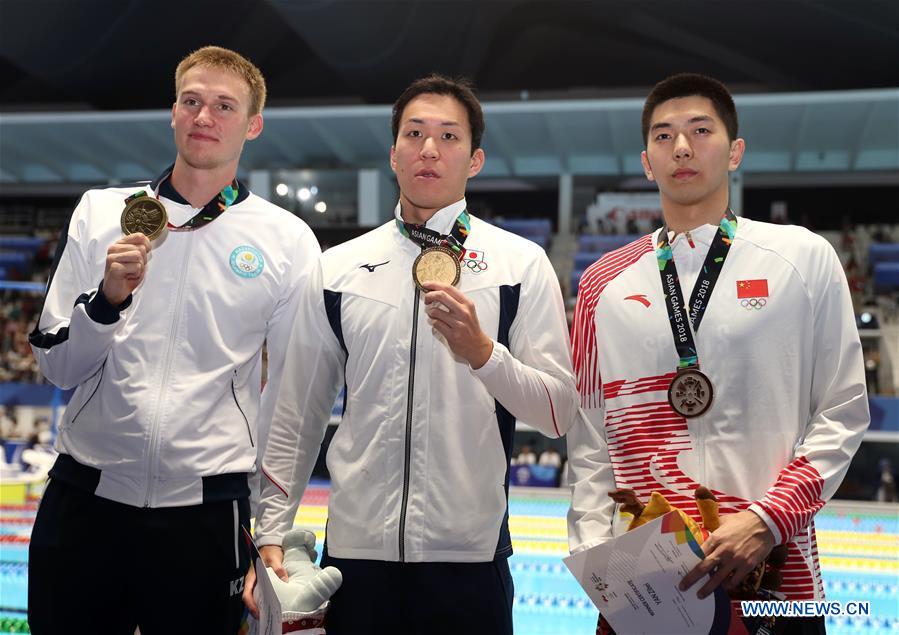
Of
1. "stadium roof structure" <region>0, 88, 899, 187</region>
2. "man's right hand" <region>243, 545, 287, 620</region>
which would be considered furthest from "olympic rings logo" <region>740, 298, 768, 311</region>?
"stadium roof structure" <region>0, 88, 899, 187</region>

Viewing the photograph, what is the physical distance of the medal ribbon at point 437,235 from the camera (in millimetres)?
2461

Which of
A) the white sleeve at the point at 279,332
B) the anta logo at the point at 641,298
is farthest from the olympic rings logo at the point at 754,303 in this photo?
the white sleeve at the point at 279,332

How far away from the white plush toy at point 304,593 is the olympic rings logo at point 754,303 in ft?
4.06

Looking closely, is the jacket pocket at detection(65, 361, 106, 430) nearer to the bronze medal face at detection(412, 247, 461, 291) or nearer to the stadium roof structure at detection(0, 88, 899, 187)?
the bronze medal face at detection(412, 247, 461, 291)

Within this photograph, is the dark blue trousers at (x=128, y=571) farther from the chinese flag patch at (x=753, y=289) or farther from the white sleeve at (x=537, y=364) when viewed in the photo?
the chinese flag patch at (x=753, y=289)

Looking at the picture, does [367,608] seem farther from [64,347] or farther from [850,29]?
[850,29]

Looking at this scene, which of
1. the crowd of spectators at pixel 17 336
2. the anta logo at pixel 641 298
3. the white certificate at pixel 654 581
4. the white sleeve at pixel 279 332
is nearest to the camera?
the white certificate at pixel 654 581

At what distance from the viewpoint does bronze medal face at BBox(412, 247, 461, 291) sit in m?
2.25

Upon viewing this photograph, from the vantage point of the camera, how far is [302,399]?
247 cm

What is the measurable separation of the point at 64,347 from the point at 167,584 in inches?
26.7

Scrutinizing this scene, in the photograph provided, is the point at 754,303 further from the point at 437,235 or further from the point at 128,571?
the point at 128,571

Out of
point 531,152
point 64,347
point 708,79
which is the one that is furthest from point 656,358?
point 531,152

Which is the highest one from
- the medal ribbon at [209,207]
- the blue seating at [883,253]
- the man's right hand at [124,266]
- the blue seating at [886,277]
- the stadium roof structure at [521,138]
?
the stadium roof structure at [521,138]

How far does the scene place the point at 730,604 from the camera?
197 centimetres
